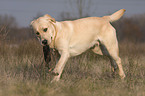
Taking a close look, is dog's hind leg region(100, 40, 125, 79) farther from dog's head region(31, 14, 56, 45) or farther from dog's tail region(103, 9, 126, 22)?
dog's head region(31, 14, 56, 45)

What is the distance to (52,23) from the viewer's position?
13.2ft

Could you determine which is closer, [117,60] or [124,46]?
[117,60]

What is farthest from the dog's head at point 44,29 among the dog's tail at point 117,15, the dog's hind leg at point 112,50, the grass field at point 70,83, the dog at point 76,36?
the dog's tail at point 117,15

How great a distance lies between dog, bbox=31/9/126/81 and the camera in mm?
3838

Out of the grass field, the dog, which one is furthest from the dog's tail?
the grass field

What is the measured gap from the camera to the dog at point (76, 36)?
151 inches

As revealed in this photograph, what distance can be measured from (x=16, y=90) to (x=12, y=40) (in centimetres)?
382

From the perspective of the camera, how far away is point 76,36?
445cm

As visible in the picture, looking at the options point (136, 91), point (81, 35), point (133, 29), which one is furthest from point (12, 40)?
point (133, 29)

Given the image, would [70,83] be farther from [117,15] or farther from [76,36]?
[117,15]

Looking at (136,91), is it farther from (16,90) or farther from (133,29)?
(133,29)

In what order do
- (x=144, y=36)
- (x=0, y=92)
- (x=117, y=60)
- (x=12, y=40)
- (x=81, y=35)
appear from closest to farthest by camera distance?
1. (x=0, y=92)
2. (x=81, y=35)
3. (x=117, y=60)
4. (x=12, y=40)
5. (x=144, y=36)

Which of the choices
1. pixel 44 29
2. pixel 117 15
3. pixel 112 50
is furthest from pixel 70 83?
pixel 117 15

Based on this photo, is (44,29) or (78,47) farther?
(78,47)
